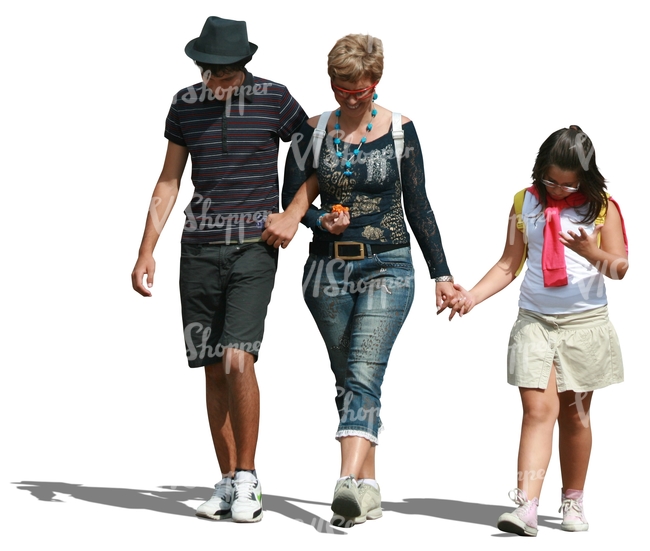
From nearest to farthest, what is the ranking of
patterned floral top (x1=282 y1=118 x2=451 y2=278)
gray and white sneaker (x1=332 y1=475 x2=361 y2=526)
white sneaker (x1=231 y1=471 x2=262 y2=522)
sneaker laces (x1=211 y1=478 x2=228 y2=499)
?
gray and white sneaker (x1=332 y1=475 x2=361 y2=526) → patterned floral top (x1=282 y1=118 x2=451 y2=278) → white sneaker (x1=231 y1=471 x2=262 y2=522) → sneaker laces (x1=211 y1=478 x2=228 y2=499)

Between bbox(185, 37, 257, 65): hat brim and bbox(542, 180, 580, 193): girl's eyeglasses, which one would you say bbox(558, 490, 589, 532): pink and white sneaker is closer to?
bbox(542, 180, 580, 193): girl's eyeglasses

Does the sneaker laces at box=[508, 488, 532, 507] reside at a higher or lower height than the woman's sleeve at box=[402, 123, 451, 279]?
lower

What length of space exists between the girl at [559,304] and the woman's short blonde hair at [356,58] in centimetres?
108

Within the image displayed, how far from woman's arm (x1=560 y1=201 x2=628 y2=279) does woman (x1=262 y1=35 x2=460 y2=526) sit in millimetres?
845

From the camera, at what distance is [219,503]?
29.1 ft

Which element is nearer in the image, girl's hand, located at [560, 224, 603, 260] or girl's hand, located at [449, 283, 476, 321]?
girl's hand, located at [560, 224, 603, 260]

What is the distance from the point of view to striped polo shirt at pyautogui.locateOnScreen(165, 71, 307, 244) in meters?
8.76

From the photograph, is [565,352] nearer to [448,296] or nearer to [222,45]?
[448,296]

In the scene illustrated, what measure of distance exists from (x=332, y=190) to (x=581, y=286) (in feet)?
5.14

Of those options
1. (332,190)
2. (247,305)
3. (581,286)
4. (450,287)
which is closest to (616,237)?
(581,286)

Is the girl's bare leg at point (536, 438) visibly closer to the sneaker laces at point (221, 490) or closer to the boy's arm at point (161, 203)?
the sneaker laces at point (221, 490)

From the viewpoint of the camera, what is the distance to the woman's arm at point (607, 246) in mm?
8125

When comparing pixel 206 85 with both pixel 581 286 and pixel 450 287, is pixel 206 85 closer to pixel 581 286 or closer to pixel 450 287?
pixel 450 287

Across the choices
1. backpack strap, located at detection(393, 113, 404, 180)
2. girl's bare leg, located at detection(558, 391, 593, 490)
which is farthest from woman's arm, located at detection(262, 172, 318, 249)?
girl's bare leg, located at detection(558, 391, 593, 490)
